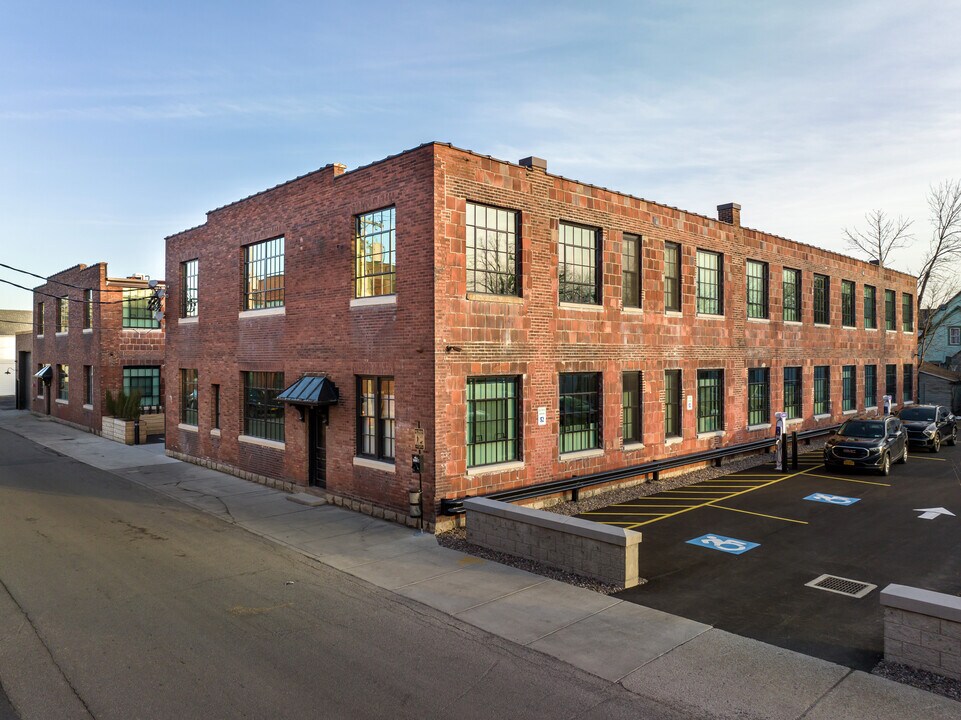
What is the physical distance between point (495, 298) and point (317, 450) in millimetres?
6982

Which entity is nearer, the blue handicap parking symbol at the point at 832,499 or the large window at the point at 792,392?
the blue handicap parking symbol at the point at 832,499

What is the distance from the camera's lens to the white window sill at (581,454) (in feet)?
58.1

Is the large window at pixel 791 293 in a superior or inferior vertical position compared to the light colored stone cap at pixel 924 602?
superior

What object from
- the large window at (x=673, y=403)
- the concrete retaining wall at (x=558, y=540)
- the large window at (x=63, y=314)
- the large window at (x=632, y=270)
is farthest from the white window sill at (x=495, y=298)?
the large window at (x=63, y=314)

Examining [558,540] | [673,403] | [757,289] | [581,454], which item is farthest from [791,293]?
[558,540]

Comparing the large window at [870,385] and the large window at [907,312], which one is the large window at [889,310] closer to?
the large window at [907,312]

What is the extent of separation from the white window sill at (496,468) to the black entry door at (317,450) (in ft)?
16.8

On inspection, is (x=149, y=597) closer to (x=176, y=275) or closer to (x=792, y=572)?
(x=792, y=572)

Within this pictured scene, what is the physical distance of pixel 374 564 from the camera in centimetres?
1241

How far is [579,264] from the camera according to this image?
18375 millimetres

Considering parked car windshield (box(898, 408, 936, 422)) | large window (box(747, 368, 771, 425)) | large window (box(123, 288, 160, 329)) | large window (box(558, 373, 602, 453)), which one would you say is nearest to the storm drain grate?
large window (box(558, 373, 602, 453))

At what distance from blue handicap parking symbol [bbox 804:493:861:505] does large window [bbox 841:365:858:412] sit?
15368mm

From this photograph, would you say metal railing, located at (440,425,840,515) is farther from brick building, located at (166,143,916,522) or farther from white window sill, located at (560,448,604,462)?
white window sill, located at (560,448,604,462)

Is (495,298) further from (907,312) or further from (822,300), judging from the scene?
(907,312)
